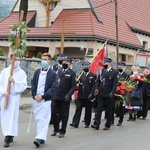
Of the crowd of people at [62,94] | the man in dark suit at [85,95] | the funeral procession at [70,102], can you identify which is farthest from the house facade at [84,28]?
the man in dark suit at [85,95]

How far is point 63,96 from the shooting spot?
30.8 feet

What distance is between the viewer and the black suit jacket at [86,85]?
427 inches

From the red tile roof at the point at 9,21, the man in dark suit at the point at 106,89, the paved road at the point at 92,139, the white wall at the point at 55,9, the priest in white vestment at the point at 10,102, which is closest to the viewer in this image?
the priest in white vestment at the point at 10,102

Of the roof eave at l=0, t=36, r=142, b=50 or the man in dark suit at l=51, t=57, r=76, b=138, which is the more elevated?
the roof eave at l=0, t=36, r=142, b=50

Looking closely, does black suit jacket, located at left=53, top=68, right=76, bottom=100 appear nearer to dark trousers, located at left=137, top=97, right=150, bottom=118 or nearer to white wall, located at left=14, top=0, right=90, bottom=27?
dark trousers, located at left=137, top=97, right=150, bottom=118

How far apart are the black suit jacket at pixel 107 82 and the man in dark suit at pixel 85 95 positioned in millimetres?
228

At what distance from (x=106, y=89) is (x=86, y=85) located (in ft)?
1.98

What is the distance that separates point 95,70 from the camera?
1193cm

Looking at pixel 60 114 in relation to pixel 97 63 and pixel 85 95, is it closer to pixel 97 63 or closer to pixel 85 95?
pixel 85 95

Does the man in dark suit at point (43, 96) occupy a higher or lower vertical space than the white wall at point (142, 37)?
lower

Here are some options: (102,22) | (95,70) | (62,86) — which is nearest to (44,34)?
(102,22)

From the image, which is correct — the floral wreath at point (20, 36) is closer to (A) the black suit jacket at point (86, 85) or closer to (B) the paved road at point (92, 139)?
(B) the paved road at point (92, 139)

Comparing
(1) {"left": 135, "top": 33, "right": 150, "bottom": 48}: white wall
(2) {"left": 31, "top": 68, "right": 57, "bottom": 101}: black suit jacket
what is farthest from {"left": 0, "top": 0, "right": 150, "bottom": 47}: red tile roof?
(2) {"left": 31, "top": 68, "right": 57, "bottom": 101}: black suit jacket

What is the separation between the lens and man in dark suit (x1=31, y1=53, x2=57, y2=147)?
26.6ft
